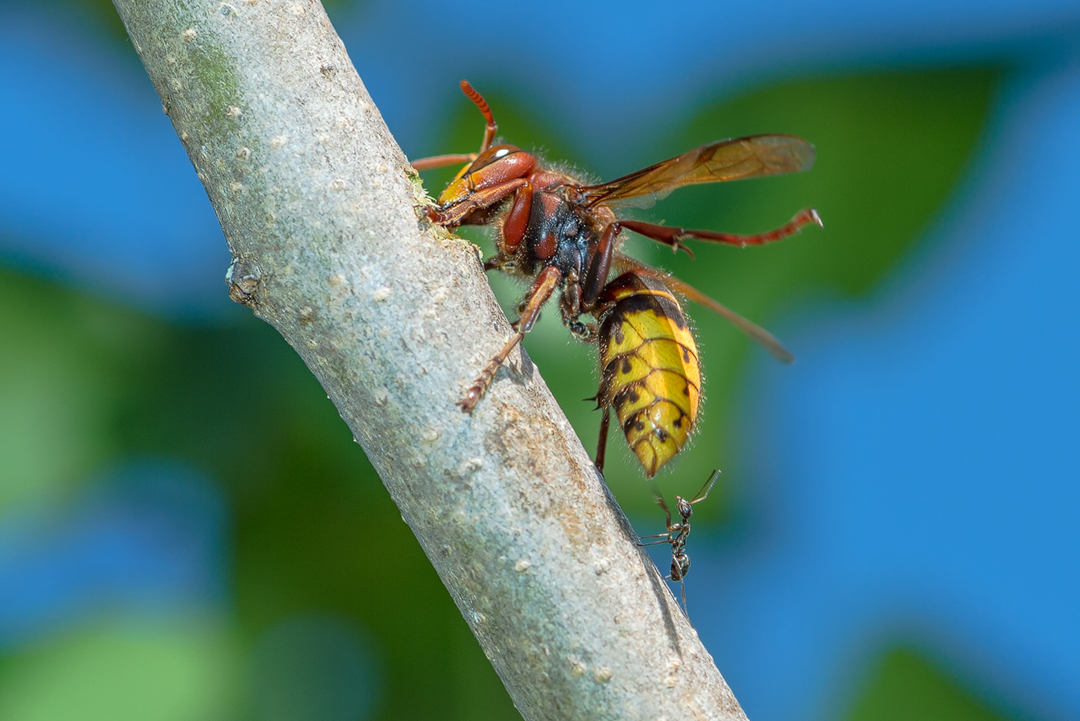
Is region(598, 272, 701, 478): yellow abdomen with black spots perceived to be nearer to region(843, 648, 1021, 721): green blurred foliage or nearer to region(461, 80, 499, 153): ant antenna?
region(461, 80, 499, 153): ant antenna

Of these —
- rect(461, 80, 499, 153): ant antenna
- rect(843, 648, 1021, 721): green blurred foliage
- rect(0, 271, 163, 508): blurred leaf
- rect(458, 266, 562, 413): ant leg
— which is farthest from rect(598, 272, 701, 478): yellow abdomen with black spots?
rect(0, 271, 163, 508): blurred leaf

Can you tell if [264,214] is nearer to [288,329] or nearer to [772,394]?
[288,329]

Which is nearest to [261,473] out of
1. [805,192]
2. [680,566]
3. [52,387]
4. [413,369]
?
[52,387]

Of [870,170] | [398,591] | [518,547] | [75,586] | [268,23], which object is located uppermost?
[870,170]

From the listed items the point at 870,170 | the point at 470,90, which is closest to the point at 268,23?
the point at 470,90

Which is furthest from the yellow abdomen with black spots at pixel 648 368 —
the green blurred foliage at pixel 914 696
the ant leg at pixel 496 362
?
the green blurred foliage at pixel 914 696

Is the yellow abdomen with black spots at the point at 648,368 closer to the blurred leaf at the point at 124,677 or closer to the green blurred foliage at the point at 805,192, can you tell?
the green blurred foliage at the point at 805,192
